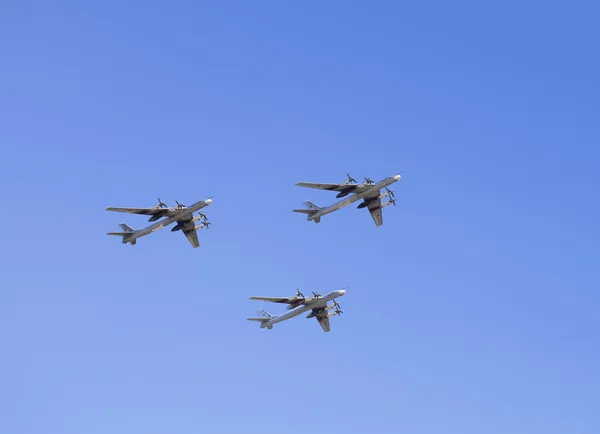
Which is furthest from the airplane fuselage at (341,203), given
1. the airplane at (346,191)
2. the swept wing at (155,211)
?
the swept wing at (155,211)

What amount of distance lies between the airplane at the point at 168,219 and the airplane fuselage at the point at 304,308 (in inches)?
798

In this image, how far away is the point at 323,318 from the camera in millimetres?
182125

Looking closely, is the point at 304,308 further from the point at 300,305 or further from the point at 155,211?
the point at 155,211

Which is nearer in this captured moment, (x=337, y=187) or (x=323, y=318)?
(x=337, y=187)

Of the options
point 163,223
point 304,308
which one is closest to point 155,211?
point 163,223

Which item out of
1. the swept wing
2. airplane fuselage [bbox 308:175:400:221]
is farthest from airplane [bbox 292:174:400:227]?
the swept wing

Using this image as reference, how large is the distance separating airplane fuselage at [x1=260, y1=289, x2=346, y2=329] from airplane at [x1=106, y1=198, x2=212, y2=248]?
798 inches

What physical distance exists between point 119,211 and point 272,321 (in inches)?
1202

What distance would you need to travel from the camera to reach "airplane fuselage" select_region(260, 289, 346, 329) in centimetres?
17288

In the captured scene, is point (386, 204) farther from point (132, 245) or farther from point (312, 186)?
point (132, 245)

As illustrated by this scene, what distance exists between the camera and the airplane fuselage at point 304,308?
17288cm

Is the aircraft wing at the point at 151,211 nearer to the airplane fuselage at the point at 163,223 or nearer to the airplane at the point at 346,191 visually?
the airplane fuselage at the point at 163,223

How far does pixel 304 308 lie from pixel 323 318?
8.25 metres

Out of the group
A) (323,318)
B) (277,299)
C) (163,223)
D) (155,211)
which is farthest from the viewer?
(323,318)
